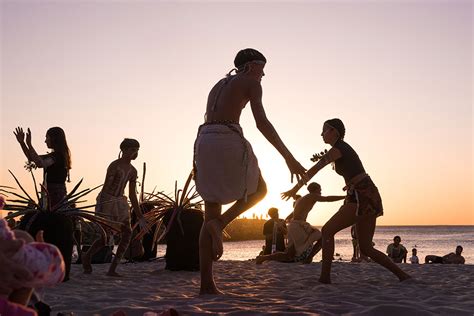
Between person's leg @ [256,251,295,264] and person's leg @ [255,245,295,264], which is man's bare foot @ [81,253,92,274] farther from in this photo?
person's leg @ [255,245,295,264]

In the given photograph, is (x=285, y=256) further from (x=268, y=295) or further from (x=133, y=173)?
(x=268, y=295)

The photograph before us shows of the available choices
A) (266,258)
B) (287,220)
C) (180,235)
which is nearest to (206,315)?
(180,235)

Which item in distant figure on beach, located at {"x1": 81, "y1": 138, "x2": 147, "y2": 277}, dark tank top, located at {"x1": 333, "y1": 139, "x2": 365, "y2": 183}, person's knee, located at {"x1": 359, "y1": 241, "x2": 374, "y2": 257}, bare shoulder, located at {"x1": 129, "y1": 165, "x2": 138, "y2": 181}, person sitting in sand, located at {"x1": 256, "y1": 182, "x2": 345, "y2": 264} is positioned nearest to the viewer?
person's knee, located at {"x1": 359, "y1": 241, "x2": 374, "y2": 257}

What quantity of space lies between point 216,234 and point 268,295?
88 centimetres

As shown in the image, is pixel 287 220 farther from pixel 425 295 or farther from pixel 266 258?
pixel 425 295

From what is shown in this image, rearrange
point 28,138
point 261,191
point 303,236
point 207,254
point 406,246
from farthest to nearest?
point 406,246 < point 303,236 < point 28,138 < point 261,191 < point 207,254

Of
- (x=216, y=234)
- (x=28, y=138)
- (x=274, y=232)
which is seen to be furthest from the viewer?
(x=274, y=232)

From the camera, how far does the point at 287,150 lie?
17.2ft

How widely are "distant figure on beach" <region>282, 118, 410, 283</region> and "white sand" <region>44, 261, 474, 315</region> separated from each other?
30cm

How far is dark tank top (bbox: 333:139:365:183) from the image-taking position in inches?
266

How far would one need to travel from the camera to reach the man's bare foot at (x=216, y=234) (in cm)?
504

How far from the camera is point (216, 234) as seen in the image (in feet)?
16.6

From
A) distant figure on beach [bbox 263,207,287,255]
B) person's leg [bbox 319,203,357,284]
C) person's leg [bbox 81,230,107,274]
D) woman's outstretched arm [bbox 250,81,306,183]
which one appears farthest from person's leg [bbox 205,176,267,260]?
distant figure on beach [bbox 263,207,287,255]

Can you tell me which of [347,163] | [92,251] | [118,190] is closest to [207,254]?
[347,163]
